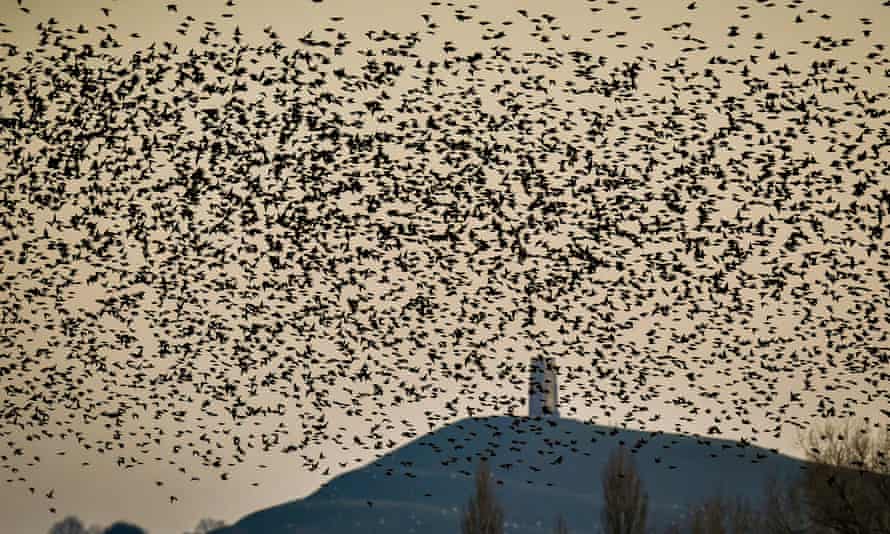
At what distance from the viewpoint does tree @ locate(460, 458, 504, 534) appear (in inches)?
2104

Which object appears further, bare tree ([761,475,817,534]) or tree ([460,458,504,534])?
tree ([460,458,504,534])

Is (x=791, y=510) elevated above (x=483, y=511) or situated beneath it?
elevated above

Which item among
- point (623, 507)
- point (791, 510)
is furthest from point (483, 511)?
point (791, 510)

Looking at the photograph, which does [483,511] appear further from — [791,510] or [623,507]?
[791,510]

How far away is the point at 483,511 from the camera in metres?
53.7

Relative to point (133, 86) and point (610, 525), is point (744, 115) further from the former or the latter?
point (610, 525)

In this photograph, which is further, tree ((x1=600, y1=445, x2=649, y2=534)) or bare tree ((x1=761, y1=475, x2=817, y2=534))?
tree ((x1=600, y1=445, x2=649, y2=534))

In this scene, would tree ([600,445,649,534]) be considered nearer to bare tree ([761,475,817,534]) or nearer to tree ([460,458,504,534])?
tree ([460,458,504,534])

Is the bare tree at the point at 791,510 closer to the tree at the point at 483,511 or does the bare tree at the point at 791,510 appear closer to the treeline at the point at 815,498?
the treeline at the point at 815,498

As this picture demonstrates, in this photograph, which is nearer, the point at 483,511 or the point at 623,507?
the point at 623,507

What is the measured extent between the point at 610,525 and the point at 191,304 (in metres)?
25.5

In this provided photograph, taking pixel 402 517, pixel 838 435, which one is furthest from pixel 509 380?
pixel 402 517

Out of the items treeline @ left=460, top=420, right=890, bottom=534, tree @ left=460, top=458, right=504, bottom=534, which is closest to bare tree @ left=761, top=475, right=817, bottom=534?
treeline @ left=460, top=420, right=890, bottom=534

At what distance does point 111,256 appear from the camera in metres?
32.1
